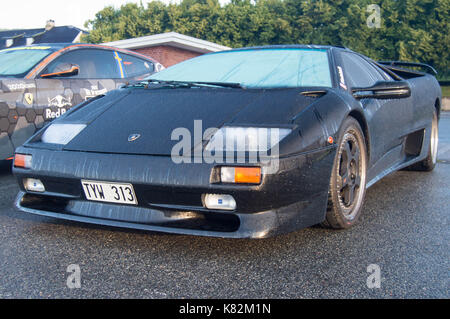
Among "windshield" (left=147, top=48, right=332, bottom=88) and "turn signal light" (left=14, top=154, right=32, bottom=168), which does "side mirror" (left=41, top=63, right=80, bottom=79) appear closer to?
"windshield" (left=147, top=48, right=332, bottom=88)

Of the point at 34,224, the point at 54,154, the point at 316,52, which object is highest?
the point at 316,52

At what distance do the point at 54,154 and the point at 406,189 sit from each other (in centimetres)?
285

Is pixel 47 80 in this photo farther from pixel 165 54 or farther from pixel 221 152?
pixel 165 54

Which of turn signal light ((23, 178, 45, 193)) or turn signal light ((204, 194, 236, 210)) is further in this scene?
turn signal light ((23, 178, 45, 193))

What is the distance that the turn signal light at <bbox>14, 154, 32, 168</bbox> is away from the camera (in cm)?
262

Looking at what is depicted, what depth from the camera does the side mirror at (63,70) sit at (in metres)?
4.70

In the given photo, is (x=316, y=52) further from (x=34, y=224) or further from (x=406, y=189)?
(x=34, y=224)

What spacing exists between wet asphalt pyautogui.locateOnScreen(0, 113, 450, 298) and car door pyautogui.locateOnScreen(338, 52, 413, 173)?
562 millimetres

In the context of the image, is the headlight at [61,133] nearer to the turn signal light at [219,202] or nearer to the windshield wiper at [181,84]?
the windshield wiper at [181,84]

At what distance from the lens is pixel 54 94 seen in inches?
185

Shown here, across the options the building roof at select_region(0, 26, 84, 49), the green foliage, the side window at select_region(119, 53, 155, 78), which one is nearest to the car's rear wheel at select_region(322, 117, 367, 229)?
Result: the side window at select_region(119, 53, 155, 78)

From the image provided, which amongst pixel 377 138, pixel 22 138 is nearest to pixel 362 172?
pixel 377 138

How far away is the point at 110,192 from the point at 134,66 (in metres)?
3.81

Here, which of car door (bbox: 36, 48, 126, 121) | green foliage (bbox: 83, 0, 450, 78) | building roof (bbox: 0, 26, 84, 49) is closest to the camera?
car door (bbox: 36, 48, 126, 121)
